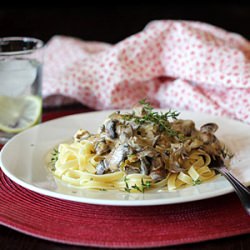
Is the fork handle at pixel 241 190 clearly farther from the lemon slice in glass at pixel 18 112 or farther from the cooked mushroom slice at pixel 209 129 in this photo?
the lemon slice in glass at pixel 18 112

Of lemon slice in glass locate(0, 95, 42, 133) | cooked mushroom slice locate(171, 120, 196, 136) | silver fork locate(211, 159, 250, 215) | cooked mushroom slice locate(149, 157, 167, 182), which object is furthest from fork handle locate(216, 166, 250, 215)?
lemon slice in glass locate(0, 95, 42, 133)

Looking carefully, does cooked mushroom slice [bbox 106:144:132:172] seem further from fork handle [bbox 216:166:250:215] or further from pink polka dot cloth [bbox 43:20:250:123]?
pink polka dot cloth [bbox 43:20:250:123]

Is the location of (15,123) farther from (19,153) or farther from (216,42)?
(216,42)

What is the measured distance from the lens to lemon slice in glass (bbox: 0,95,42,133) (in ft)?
6.99

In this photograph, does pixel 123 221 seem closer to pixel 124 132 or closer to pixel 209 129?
pixel 124 132

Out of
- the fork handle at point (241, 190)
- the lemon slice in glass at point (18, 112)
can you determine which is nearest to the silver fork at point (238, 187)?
the fork handle at point (241, 190)

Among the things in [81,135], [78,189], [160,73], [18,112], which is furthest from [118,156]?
[160,73]

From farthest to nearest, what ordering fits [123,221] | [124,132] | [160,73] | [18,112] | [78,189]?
[160,73], [18,112], [124,132], [78,189], [123,221]

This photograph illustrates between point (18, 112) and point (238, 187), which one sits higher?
point (238, 187)

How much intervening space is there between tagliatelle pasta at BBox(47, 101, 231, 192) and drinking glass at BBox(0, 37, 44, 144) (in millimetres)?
364

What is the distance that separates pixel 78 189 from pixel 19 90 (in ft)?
2.44

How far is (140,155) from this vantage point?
159 centimetres

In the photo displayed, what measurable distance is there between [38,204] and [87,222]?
178 millimetres

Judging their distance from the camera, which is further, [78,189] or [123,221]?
[78,189]
